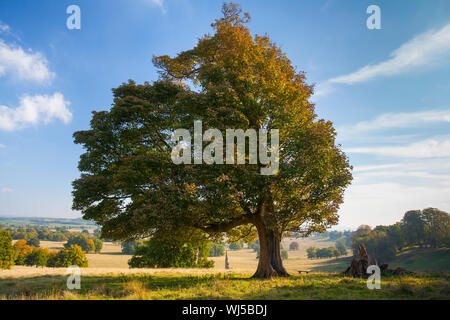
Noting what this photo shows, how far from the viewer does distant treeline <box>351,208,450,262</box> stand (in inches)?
2876

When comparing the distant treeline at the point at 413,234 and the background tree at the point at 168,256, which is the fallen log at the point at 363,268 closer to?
the background tree at the point at 168,256

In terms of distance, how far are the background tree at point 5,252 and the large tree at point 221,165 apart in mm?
61430

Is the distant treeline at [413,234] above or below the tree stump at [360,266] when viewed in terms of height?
below

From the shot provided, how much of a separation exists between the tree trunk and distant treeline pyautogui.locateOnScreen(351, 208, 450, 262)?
79970 mm

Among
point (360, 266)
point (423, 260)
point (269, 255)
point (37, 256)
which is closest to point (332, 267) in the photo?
point (423, 260)

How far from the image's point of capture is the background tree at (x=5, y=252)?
184ft

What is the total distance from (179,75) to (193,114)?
6.45m

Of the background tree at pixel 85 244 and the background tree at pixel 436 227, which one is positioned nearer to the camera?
the background tree at pixel 436 227

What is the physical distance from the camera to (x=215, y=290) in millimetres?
11031

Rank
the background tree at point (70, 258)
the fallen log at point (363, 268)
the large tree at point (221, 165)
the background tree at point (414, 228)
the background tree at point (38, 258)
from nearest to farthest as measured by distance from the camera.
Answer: the large tree at point (221, 165)
the fallen log at point (363, 268)
the background tree at point (70, 258)
the background tree at point (38, 258)
the background tree at point (414, 228)

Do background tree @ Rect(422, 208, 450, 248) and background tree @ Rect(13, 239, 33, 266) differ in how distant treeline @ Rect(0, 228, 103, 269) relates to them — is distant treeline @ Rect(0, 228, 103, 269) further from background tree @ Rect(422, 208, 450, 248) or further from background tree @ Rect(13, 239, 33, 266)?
background tree @ Rect(422, 208, 450, 248)

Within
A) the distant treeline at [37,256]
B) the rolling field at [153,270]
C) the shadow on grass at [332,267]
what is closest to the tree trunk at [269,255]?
the rolling field at [153,270]

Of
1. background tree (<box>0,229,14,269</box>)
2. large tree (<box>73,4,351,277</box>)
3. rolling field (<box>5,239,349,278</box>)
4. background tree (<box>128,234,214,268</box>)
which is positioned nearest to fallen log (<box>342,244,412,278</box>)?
large tree (<box>73,4,351,277</box>)

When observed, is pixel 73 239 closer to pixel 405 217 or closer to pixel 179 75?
pixel 179 75
